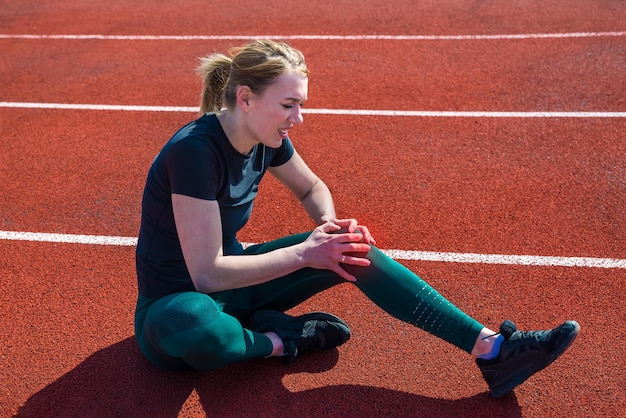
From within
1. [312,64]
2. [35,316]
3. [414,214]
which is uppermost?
[312,64]

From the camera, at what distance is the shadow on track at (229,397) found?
3.43 metres

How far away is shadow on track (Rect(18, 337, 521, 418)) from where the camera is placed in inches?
135

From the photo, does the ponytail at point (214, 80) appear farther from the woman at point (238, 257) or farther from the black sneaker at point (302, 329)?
the black sneaker at point (302, 329)

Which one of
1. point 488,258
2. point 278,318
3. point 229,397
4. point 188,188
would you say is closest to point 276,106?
point 188,188

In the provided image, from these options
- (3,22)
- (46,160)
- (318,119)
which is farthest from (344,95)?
(3,22)

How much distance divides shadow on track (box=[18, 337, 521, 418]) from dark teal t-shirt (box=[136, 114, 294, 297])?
0.49 meters

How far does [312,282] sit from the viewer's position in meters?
3.55

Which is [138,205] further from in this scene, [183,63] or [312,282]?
[183,63]

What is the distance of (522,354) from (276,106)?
1.53 m

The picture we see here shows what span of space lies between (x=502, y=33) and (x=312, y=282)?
5.35m

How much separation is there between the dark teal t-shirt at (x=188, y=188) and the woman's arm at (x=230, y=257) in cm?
9

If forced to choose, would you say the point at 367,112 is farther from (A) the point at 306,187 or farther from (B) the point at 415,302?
(B) the point at 415,302

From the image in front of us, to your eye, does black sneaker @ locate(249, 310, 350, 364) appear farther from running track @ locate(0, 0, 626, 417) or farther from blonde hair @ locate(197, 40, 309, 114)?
blonde hair @ locate(197, 40, 309, 114)

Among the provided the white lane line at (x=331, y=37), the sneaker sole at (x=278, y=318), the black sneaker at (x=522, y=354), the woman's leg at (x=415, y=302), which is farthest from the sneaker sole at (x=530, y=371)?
the white lane line at (x=331, y=37)
